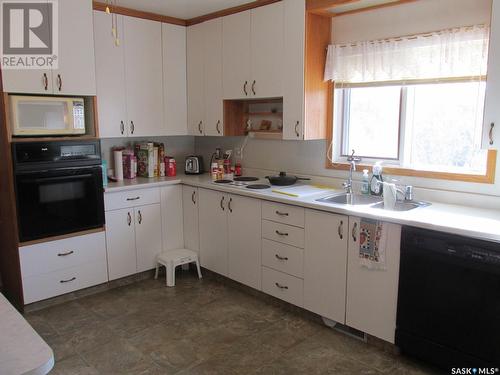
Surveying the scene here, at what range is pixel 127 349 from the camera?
2.64m

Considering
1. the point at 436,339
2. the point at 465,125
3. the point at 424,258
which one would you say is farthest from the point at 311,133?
the point at 436,339

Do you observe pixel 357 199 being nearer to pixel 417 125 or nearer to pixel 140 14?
pixel 417 125

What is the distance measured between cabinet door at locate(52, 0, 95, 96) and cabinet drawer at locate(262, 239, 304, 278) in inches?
72.1

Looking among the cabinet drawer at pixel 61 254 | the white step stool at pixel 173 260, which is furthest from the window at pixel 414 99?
the cabinet drawer at pixel 61 254

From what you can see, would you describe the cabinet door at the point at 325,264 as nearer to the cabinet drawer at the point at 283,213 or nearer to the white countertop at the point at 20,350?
the cabinet drawer at the point at 283,213

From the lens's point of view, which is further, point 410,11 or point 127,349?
point 410,11

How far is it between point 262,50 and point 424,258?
202 centimetres

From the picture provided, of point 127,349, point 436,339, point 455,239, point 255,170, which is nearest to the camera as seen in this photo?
point 455,239

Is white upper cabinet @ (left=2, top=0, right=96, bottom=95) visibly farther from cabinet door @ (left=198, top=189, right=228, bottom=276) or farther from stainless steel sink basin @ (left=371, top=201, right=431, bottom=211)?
stainless steel sink basin @ (left=371, top=201, right=431, bottom=211)

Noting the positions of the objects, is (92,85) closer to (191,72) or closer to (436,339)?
(191,72)

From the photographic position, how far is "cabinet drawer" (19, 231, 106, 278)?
3.03 metres

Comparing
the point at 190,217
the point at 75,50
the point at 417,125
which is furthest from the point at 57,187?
the point at 417,125

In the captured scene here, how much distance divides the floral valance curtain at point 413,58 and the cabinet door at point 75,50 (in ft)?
6.01

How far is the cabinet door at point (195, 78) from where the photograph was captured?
3.91 m
